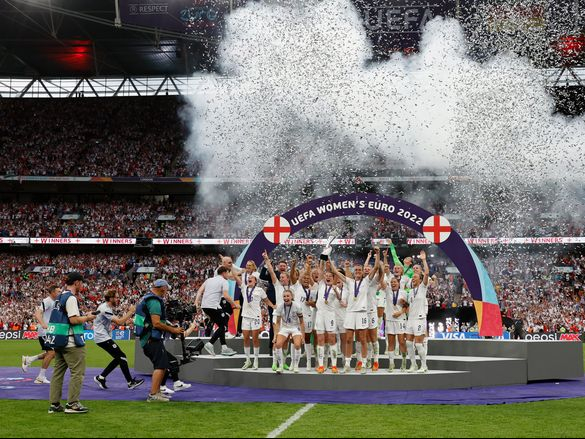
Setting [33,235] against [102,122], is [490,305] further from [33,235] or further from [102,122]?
[102,122]

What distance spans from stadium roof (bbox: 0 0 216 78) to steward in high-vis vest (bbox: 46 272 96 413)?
28.5 metres

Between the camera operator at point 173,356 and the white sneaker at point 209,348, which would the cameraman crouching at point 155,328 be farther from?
the white sneaker at point 209,348

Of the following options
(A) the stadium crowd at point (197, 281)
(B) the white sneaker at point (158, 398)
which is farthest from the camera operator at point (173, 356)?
(A) the stadium crowd at point (197, 281)

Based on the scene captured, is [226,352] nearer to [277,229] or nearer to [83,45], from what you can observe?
[277,229]

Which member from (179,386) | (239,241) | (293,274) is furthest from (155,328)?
(239,241)

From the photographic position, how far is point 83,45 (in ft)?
168

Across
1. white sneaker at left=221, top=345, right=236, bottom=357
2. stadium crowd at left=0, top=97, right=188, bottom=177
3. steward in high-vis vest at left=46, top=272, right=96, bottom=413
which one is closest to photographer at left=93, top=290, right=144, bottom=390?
white sneaker at left=221, top=345, right=236, bottom=357

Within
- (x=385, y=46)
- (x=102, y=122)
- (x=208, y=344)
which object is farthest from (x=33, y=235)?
(x=208, y=344)

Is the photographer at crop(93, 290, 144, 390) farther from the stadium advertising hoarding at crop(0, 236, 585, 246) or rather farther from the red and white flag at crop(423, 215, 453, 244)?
the stadium advertising hoarding at crop(0, 236, 585, 246)

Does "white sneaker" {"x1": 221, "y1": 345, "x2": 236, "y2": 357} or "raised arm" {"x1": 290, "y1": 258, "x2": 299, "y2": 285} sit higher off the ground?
"raised arm" {"x1": 290, "y1": 258, "x2": 299, "y2": 285}

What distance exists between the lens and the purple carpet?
13883 millimetres

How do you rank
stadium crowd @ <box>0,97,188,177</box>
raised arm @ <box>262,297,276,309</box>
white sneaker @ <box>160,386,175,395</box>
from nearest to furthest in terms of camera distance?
white sneaker @ <box>160,386,175,395</box> < raised arm @ <box>262,297,276,309</box> < stadium crowd @ <box>0,97,188,177</box>

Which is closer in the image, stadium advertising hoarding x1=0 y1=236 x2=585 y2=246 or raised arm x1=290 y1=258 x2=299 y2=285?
raised arm x1=290 y1=258 x2=299 y2=285

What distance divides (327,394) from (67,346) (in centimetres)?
501
